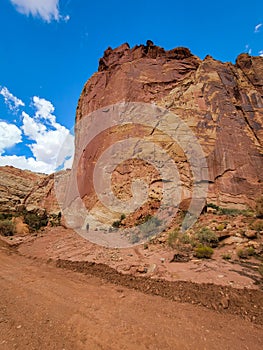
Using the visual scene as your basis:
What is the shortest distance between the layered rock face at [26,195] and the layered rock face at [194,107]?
12061 millimetres

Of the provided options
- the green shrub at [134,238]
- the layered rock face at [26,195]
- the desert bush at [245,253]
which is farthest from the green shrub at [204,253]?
the layered rock face at [26,195]

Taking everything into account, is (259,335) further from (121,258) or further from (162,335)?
(121,258)

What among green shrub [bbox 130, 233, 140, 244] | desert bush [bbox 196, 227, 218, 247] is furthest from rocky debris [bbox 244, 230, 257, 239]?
green shrub [bbox 130, 233, 140, 244]

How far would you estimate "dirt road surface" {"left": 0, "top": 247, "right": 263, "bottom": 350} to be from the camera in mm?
3564

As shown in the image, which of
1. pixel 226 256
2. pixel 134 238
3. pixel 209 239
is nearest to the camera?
pixel 226 256

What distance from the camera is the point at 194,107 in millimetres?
20703

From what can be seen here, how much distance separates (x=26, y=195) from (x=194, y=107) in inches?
1162

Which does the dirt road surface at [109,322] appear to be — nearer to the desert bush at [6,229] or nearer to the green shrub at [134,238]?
the green shrub at [134,238]

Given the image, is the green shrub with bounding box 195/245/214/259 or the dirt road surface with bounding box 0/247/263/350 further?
the green shrub with bounding box 195/245/214/259

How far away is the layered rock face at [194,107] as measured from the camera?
17.8 meters

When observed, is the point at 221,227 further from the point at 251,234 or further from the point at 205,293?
the point at 205,293

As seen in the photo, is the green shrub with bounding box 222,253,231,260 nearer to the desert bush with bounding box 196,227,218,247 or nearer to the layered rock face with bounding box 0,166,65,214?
the desert bush with bounding box 196,227,218,247

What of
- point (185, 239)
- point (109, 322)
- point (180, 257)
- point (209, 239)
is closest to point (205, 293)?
point (109, 322)

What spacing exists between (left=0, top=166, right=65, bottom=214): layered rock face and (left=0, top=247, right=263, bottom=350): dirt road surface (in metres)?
26.4
